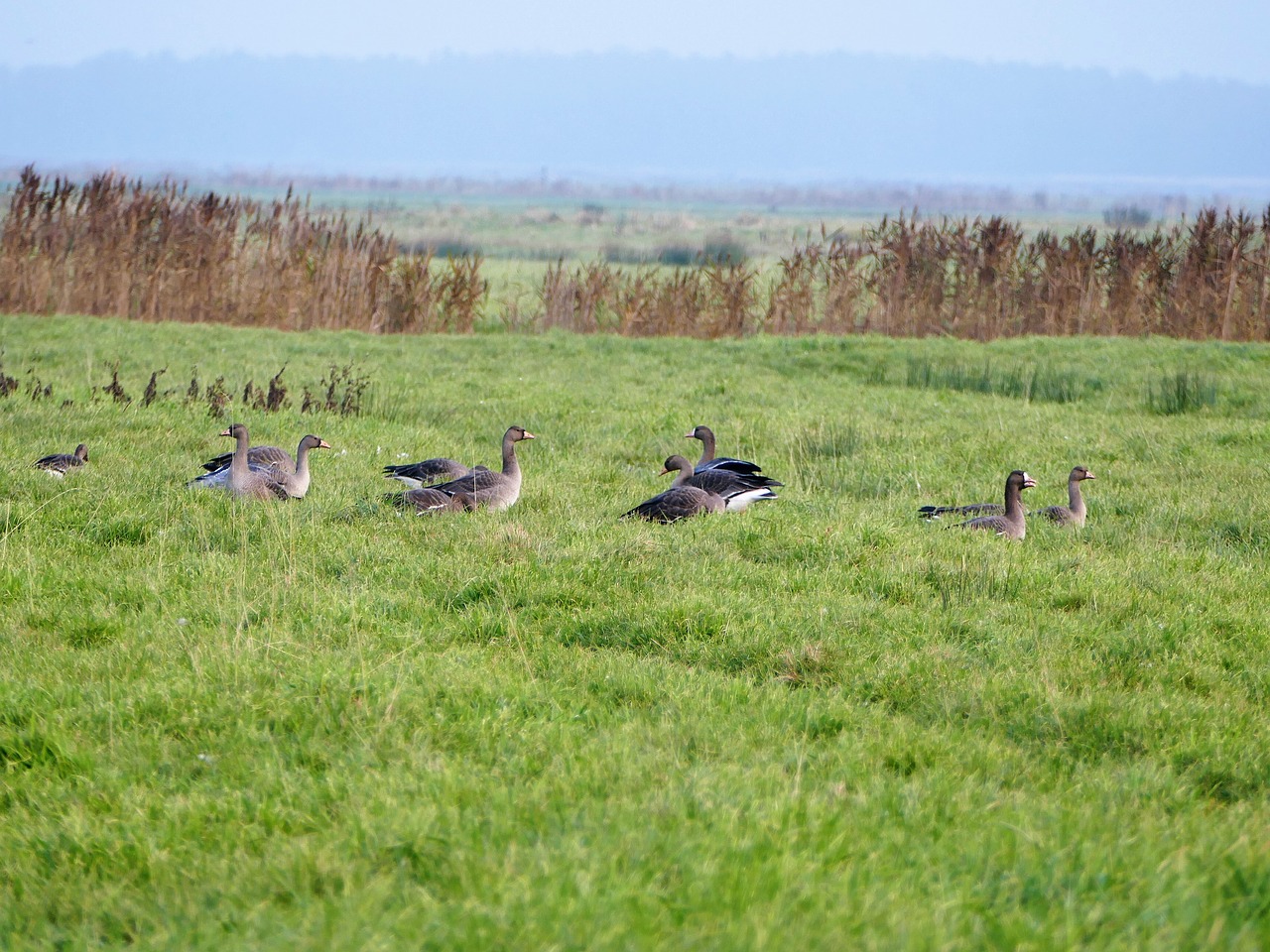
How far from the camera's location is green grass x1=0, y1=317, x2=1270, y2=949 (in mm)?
3484

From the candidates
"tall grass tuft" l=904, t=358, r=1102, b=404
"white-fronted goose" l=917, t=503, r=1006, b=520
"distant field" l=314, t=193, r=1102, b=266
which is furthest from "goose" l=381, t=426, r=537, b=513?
"distant field" l=314, t=193, r=1102, b=266

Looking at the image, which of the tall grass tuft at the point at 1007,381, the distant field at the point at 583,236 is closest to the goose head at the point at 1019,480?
the tall grass tuft at the point at 1007,381

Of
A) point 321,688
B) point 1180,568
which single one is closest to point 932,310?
point 1180,568

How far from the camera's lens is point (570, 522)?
8672 mm

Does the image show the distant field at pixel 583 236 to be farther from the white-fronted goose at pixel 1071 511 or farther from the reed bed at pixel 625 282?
the white-fronted goose at pixel 1071 511

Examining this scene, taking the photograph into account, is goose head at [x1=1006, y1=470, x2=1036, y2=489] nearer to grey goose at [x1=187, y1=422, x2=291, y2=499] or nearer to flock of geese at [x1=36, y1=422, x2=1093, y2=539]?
flock of geese at [x1=36, y1=422, x2=1093, y2=539]

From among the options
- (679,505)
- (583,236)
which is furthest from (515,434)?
(583,236)

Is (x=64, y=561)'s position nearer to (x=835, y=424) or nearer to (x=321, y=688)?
(x=321, y=688)

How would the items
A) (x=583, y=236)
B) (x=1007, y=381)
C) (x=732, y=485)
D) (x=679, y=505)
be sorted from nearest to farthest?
(x=679, y=505)
(x=732, y=485)
(x=1007, y=381)
(x=583, y=236)

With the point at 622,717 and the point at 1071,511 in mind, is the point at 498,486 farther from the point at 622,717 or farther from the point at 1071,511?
the point at 1071,511

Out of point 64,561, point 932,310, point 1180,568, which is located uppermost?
point 932,310

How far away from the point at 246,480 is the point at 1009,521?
6.32 m

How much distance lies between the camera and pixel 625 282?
958 inches

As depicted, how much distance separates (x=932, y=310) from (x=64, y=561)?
1931cm
